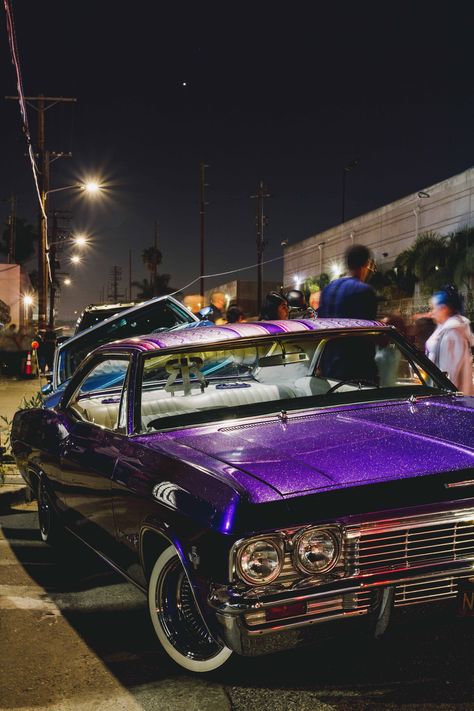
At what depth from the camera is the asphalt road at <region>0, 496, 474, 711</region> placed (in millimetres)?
2744

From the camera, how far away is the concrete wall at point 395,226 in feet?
104

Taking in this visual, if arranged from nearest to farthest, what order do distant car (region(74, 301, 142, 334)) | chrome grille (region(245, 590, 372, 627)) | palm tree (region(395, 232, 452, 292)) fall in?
chrome grille (region(245, 590, 372, 627)) < distant car (region(74, 301, 142, 334)) < palm tree (region(395, 232, 452, 292))

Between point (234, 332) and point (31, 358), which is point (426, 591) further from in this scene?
point (31, 358)

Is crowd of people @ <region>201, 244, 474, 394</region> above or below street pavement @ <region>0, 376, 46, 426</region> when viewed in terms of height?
above

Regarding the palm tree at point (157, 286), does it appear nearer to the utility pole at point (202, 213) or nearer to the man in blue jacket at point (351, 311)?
the utility pole at point (202, 213)

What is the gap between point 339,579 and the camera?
250 centimetres

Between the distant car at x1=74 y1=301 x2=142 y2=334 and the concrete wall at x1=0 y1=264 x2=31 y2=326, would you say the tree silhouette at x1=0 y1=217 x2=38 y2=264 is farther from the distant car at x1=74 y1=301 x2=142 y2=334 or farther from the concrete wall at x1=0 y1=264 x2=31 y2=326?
the distant car at x1=74 y1=301 x2=142 y2=334

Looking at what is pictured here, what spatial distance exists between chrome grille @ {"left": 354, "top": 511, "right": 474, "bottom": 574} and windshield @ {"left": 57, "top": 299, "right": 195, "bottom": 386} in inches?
221

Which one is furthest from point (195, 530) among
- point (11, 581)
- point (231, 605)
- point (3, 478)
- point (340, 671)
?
point (3, 478)

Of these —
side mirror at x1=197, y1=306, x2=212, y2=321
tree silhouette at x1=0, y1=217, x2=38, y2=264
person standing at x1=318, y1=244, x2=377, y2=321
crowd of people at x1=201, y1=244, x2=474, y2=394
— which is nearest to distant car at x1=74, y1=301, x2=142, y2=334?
side mirror at x1=197, y1=306, x2=212, y2=321

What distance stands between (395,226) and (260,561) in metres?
37.4

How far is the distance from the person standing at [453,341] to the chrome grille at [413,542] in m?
3.60

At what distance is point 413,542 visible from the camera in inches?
102

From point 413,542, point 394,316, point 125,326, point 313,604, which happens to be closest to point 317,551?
point 313,604
